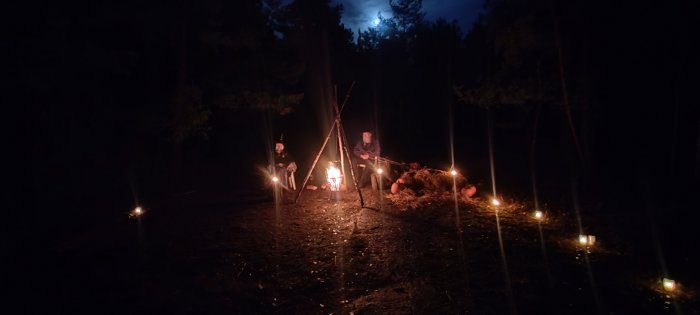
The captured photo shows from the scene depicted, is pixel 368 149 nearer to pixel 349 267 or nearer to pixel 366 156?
pixel 366 156

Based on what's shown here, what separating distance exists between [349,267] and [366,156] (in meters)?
5.75

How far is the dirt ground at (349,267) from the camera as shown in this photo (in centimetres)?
483

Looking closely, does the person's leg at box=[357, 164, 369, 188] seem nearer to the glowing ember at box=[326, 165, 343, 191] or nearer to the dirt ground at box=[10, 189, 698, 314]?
the glowing ember at box=[326, 165, 343, 191]

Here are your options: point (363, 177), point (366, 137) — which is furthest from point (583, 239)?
point (363, 177)

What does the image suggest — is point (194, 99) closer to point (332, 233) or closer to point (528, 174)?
point (332, 233)

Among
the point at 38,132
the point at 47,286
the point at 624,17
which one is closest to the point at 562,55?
the point at 624,17

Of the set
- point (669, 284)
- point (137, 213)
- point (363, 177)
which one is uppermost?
point (363, 177)

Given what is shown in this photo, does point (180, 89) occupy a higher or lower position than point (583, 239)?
higher

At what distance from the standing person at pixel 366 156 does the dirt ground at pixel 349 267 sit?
2.88 m

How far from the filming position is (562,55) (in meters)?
9.59

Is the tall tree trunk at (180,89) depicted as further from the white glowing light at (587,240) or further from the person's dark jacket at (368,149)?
the white glowing light at (587,240)

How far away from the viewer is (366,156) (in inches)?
451

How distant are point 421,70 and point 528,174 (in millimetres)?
15236

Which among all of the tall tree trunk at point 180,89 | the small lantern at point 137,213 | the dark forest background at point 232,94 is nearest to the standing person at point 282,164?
the dark forest background at point 232,94
